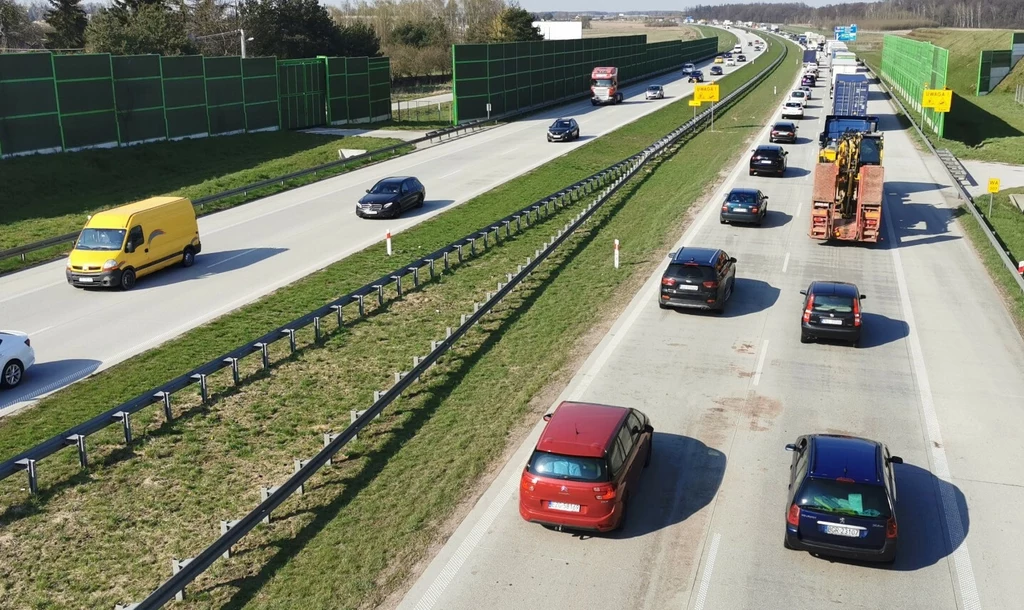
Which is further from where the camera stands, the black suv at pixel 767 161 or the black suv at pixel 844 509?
the black suv at pixel 767 161

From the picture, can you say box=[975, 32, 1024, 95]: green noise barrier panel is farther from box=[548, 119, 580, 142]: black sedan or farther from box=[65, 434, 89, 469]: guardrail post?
box=[65, 434, 89, 469]: guardrail post

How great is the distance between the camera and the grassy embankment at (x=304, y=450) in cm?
1202

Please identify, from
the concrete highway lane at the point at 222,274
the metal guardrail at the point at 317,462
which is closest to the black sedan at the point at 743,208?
the metal guardrail at the point at 317,462

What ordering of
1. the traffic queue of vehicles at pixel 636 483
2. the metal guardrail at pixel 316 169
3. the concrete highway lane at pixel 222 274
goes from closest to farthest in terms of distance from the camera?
the traffic queue of vehicles at pixel 636 483 → the concrete highway lane at pixel 222 274 → the metal guardrail at pixel 316 169

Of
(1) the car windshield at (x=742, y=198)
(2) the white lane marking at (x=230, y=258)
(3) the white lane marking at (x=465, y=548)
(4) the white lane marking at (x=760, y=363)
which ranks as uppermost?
(1) the car windshield at (x=742, y=198)

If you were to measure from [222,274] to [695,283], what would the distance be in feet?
44.4

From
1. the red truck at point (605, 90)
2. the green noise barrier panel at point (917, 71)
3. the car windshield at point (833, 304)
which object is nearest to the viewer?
the car windshield at point (833, 304)

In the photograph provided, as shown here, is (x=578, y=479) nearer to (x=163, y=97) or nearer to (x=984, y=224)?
(x=984, y=224)

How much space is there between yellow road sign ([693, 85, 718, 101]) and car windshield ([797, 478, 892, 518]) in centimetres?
5296

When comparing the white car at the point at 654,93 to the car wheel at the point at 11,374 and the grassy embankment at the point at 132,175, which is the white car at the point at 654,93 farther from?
the car wheel at the point at 11,374

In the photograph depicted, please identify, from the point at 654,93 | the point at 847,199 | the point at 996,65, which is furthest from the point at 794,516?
the point at 996,65

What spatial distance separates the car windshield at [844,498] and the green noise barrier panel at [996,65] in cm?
9411

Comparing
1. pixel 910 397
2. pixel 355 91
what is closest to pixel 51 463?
pixel 910 397

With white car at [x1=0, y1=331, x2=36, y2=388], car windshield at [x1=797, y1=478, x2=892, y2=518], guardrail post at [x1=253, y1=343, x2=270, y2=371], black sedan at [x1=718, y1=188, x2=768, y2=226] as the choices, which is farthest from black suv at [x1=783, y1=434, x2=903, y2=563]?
black sedan at [x1=718, y1=188, x2=768, y2=226]
